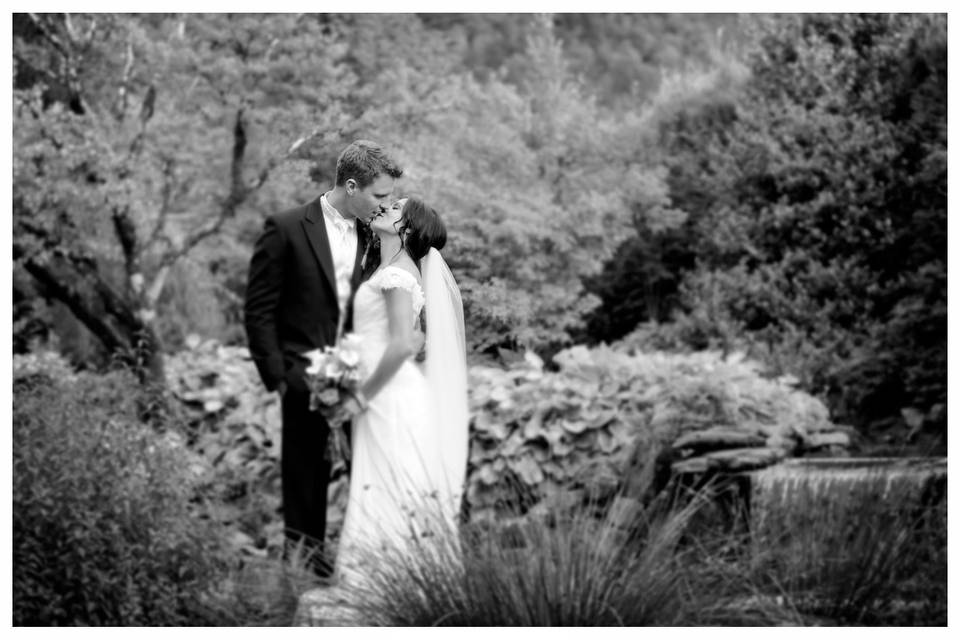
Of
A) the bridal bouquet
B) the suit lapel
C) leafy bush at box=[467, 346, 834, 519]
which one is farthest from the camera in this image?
leafy bush at box=[467, 346, 834, 519]

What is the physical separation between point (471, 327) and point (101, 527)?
486cm

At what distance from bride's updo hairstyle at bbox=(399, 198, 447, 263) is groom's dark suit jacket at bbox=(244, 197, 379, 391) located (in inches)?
1.4

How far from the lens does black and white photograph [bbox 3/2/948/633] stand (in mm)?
3119

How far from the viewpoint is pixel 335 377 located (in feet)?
5.02

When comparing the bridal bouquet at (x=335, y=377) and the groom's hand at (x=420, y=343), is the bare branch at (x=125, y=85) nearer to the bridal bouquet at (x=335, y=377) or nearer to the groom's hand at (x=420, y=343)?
the bridal bouquet at (x=335, y=377)

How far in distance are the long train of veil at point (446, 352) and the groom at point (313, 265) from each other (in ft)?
0.13

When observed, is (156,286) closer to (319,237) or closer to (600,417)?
(600,417)

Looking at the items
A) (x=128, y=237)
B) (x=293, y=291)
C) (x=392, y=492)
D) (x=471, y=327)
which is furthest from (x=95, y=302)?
(x=471, y=327)

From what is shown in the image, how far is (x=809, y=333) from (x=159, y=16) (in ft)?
17.8

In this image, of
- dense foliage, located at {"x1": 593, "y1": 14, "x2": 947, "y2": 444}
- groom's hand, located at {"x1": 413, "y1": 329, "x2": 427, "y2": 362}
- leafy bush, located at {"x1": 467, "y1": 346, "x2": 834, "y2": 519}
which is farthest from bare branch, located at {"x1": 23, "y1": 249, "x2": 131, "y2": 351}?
groom's hand, located at {"x1": 413, "y1": 329, "x2": 427, "y2": 362}

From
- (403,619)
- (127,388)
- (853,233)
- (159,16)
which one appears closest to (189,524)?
(403,619)

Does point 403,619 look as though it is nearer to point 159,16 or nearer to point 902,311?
point 902,311

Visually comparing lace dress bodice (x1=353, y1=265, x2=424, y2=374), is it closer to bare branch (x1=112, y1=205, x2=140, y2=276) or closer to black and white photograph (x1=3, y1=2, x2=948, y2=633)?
black and white photograph (x1=3, y1=2, x2=948, y2=633)

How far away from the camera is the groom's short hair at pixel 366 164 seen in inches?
→ 27.7
